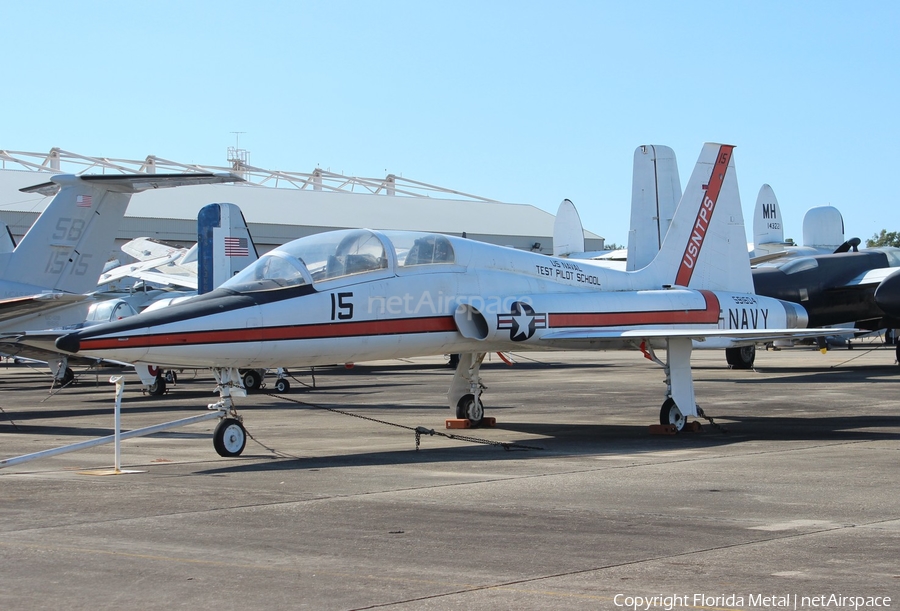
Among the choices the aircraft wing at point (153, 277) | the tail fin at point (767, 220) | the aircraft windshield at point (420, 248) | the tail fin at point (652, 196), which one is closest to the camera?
the aircraft windshield at point (420, 248)

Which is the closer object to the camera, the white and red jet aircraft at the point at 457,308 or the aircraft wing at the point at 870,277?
the white and red jet aircraft at the point at 457,308

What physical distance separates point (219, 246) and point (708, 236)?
13.4m

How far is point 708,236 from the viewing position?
16.5 meters

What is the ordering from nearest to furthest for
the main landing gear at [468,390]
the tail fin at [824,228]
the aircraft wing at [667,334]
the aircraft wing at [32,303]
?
the aircraft wing at [667,334] < the main landing gear at [468,390] < the aircraft wing at [32,303] < the tail fin at [824,228]

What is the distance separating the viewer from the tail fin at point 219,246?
25.4 meters

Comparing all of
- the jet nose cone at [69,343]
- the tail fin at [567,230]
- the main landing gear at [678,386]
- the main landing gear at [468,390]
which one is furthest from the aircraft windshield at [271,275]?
the tail fin at [567,230]

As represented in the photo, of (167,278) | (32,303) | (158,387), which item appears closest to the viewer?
(32,303)

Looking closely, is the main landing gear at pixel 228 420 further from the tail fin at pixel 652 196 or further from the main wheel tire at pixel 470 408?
the tail fin at pixel 652 196

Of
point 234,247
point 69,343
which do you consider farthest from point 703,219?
point 234,247

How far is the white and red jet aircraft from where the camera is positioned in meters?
11.1

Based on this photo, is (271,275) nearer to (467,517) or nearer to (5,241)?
(467,517)

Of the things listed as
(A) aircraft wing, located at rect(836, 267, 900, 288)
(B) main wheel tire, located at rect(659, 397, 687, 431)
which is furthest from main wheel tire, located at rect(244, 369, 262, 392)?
(A) aircraft wing, located at rect(836, 267, 900, 288)

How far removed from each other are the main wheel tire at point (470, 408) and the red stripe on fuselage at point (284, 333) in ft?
7.12

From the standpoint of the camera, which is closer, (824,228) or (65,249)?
(65,249)
